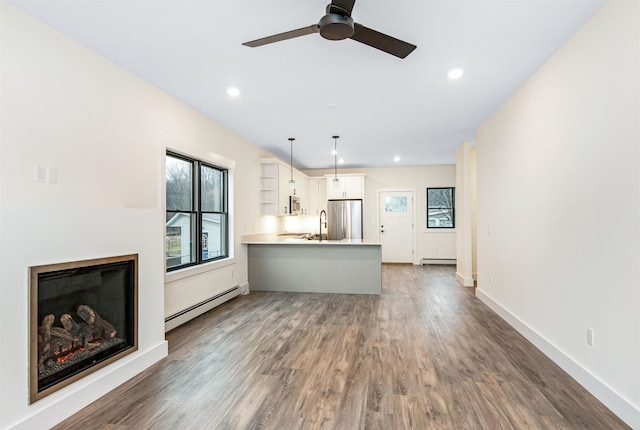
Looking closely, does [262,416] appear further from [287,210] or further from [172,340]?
[287,210]

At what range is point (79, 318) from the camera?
226 cm

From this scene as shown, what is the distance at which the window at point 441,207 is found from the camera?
27.9 ft

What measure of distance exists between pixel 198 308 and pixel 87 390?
196 centimetres

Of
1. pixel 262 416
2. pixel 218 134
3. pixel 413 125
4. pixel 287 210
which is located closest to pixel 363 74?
pixel 413 125

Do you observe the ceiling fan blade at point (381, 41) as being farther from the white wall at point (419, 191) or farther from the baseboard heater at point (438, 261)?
the baseboard heater at point (438, 261)

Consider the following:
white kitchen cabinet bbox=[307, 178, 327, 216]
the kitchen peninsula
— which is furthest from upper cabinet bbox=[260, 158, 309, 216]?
white kitchen cabinet bbox=[307, 178, 327, 216]

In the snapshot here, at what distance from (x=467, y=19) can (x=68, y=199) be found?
3244mm

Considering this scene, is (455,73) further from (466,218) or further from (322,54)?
(466,218)

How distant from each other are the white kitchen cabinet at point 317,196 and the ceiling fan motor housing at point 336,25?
6980 mm

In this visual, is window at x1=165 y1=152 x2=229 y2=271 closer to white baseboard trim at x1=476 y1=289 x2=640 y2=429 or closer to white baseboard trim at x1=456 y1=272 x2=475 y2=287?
white baseboard trim at x1=476 y1=289 x2=640 y2=429

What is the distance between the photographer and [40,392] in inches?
75.5

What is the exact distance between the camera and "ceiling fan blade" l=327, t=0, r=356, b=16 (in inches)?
70.7

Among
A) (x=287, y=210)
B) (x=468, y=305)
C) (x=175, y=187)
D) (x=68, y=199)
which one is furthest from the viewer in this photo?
(x=287, y=210)

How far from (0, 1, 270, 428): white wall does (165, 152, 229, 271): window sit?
0.40 meters
